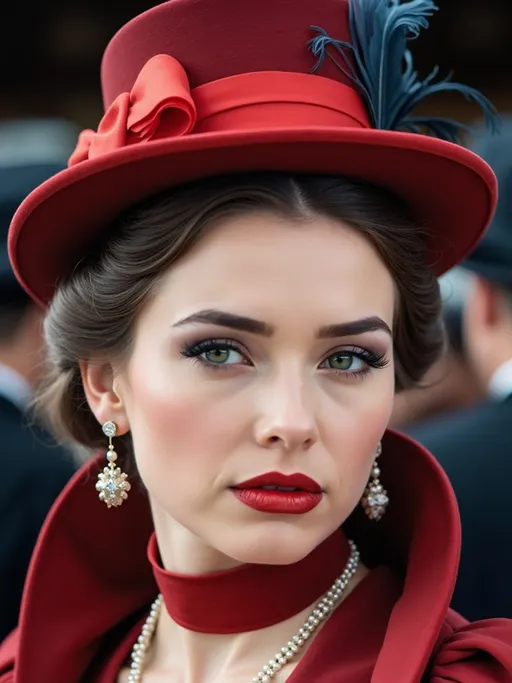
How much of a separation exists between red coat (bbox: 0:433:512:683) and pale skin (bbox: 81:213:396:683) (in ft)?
0.47

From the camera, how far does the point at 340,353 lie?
4.83 ft

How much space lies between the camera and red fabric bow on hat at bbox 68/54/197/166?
4.66 feet

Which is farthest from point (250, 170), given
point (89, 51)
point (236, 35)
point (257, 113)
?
point (89, 51)

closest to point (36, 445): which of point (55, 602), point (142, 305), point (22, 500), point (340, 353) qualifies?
point (22, 500)

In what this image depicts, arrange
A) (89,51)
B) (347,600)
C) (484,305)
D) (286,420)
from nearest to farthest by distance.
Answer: (286,420)
(347,600)
(484,305)
(89,51)

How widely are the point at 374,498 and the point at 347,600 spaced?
0.16 meters

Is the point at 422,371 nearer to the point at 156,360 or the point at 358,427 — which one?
the point at 358,427

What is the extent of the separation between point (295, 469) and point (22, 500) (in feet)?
3.65

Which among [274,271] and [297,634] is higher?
[274,271]

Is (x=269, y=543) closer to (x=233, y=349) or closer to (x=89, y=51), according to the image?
(x=233, y=349)

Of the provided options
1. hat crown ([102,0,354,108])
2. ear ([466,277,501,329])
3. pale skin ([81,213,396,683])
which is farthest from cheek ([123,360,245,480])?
ear ([466,277,501,329])

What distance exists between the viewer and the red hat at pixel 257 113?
4.61 feet

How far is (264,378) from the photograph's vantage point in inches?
55.8

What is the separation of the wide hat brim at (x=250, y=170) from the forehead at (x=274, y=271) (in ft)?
0.28
